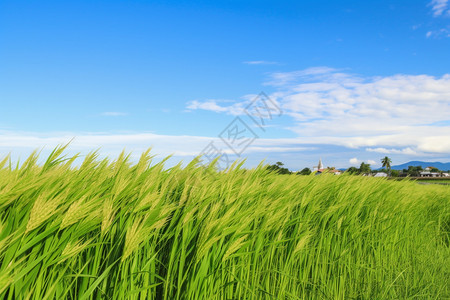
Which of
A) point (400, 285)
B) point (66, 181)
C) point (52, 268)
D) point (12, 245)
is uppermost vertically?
point (66, 181)

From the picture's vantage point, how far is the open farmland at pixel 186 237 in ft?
4.80

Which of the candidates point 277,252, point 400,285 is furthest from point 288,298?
point 400,285

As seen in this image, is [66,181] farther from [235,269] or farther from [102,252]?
[235,269]

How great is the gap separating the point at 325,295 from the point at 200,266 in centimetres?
159

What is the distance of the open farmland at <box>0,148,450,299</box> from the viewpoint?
1463mm

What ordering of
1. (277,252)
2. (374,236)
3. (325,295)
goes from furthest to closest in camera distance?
(374,236) < (325,295) < (277,252)

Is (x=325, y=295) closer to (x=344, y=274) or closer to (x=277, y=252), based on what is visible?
(x=344, y=274)

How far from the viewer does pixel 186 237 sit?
6.22 ft

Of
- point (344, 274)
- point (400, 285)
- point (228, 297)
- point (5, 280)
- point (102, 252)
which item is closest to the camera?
point (5, 280)

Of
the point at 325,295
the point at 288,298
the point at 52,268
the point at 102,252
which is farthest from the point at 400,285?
the point at 52,268

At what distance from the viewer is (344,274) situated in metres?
3.15

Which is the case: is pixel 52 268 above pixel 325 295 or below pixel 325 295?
above

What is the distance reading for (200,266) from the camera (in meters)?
1.83

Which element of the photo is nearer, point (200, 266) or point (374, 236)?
point (200, 266)
